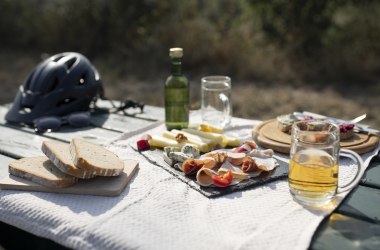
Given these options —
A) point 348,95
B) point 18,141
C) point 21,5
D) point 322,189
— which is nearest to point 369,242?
point 322,189

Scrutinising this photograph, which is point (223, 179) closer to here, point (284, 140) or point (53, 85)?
point (284, 140)

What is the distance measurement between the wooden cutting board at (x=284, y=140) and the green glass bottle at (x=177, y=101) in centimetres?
36

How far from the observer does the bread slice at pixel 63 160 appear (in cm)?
153

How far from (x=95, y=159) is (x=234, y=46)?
190 inches

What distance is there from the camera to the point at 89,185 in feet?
5.10

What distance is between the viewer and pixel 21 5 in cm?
755

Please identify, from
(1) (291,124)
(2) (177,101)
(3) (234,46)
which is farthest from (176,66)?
(3) (234,46)

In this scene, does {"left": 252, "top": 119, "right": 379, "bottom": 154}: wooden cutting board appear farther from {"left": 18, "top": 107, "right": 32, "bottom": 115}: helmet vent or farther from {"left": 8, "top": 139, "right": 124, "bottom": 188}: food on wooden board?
{"left": 18, "top": 107, "right": 32, "bottom": 115}: helmet vent

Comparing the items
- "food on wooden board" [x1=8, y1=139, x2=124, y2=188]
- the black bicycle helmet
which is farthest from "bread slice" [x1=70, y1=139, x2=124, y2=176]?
the black bicycle helmet

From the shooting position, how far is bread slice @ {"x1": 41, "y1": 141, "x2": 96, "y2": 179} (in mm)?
1529

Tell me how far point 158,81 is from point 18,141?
13.0ft

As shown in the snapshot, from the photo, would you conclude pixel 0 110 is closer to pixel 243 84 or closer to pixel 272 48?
pixel 243 84

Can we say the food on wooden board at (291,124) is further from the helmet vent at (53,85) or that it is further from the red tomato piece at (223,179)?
the helmet vent at (53,85)

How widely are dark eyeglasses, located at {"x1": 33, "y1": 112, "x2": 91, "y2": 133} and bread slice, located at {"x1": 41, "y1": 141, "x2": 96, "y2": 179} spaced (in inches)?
27.1
